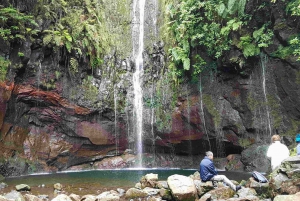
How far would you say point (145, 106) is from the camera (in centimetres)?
2016

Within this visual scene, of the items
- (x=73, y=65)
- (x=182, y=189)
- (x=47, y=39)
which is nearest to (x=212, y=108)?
(x=73, y=65)

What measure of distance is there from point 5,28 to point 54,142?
742 cm

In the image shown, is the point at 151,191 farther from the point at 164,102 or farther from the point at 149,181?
the point at 164,102

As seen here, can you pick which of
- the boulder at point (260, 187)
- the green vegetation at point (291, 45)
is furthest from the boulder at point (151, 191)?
the green vegetation at point (291, 45)

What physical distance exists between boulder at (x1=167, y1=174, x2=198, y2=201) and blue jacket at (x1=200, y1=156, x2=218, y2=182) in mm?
445

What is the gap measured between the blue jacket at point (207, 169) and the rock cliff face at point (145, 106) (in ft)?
26.1

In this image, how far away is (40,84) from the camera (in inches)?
704

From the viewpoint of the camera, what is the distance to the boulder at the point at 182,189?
830 centimetres

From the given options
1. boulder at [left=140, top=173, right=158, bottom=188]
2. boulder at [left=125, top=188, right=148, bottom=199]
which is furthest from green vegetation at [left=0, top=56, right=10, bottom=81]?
boulder at [left=125, top=188, right=148, bottom=199]

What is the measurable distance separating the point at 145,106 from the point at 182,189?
12006mm

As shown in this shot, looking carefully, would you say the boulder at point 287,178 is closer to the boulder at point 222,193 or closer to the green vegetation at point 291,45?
the boulder at point 222,193

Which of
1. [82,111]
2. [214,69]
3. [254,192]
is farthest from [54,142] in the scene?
[254,192]

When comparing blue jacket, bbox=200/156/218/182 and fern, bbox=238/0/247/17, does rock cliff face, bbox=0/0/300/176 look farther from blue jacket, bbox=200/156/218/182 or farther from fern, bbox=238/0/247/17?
blue jacket, bbox=200/156/218/182

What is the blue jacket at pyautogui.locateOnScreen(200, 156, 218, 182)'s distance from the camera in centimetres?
855
